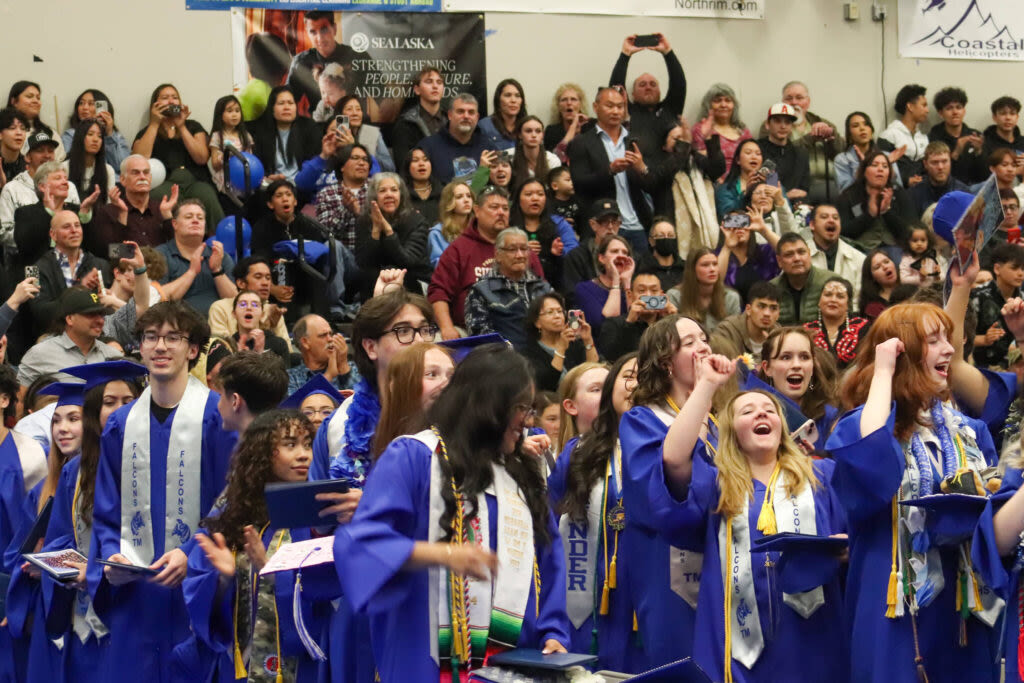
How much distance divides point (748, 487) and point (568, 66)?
36.6 feet

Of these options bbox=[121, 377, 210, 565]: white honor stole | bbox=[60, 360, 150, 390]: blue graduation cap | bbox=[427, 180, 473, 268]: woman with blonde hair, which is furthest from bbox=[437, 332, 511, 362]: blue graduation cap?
bbox=[427, 180, 473, 268]: woman with blonde hair

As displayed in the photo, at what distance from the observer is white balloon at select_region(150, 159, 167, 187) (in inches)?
523

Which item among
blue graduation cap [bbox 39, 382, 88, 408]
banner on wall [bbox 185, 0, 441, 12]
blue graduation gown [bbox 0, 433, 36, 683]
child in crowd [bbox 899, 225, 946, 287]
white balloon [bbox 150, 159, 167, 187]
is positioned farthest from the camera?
banner on wall [bbox 185, 0, 441, 12]

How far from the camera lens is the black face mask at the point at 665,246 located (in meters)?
12.6

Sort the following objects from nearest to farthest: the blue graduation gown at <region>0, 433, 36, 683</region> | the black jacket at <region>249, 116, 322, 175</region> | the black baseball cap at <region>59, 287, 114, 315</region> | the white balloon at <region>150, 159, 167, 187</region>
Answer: the blue graduation gown at <region>0, 433, 36, 683</region> → the black baseball cap at <region>59, 287, 114, 315</region> → the white balloon at <region>150, 159, 167, 187</region> → the black jacket at <region>249, 116, 322, 175</region>

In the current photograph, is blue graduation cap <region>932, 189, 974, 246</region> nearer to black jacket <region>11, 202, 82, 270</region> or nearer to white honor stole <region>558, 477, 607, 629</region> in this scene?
white honor stole <region>558, 477, 607, 629</region>

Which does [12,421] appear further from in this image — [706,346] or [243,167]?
[243,167]

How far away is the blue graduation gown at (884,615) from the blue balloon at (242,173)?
29.4ft

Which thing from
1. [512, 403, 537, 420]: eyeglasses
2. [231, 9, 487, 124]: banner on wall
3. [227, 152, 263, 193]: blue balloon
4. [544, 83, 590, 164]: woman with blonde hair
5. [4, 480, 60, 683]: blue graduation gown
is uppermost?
[231, 9, 487, 124]: banner on wall

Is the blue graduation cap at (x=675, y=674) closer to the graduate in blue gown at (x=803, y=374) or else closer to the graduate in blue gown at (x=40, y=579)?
the graduate in blue gown at (x=803, y=374)

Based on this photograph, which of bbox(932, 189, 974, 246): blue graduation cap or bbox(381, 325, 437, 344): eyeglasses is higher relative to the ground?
bbox(932, 189, 974, 246): blue graduation cap

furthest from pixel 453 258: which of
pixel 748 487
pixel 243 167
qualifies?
pixel 748 487

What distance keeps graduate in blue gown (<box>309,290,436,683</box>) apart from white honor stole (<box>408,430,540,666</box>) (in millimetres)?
888

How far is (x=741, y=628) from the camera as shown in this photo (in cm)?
559
